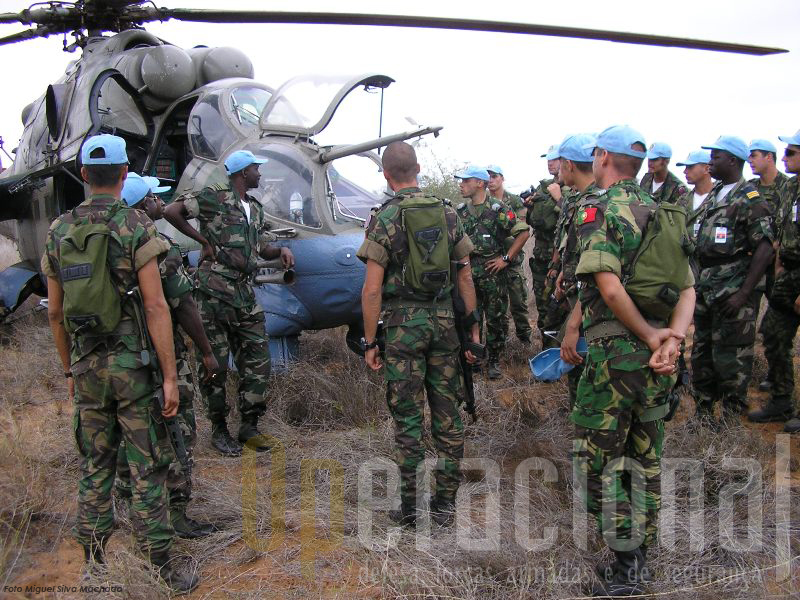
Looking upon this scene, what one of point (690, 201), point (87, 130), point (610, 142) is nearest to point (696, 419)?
point (690, 201)

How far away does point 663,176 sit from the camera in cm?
594

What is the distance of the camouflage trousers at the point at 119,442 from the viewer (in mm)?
2746

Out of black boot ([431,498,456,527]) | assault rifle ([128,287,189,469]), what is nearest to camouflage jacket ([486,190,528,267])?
black boot ([431,498,456,527])

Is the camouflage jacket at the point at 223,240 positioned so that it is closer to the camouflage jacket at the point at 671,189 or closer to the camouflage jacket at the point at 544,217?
the camouflage jacket at the point at 544,217

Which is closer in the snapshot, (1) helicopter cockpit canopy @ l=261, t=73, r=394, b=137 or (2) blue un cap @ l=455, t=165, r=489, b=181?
(1) helicopter cockpit canopy @ l=261, t=73, r=394, b=137

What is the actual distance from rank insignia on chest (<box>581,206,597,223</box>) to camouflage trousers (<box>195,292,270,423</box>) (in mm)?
2541

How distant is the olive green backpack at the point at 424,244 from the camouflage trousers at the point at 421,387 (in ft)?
0.55

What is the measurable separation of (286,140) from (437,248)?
A: 2.83 m

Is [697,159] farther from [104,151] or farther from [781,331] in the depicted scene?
[104,151]

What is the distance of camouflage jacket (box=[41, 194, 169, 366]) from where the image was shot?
269cm

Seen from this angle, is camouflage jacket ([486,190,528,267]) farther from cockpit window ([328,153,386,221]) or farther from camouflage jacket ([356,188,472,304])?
camouflage jacket ([356,188,472,304])

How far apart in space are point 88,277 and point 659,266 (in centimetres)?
231

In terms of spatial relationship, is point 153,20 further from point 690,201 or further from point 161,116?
point 690,201

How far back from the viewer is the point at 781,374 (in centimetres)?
483
